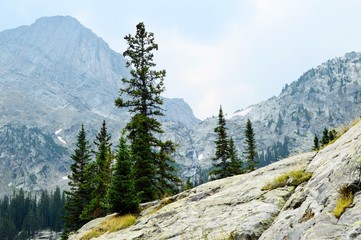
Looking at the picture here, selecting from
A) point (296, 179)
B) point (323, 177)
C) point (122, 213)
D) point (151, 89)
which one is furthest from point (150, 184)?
point (323, 177)

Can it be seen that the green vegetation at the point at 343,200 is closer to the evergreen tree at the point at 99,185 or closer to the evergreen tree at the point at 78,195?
the evergreen tree at the point at 99,185

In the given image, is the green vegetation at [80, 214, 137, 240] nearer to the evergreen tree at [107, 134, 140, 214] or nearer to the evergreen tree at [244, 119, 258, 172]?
the evergreen tree at [107, 134, 140, 214]

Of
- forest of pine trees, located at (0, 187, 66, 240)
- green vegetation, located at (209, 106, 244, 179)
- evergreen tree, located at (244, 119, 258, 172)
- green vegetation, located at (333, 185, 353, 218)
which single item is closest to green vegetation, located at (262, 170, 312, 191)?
green vegetation, located at (333, 185, 353, 218)

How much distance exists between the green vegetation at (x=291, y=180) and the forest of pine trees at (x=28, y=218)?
15179 centimetres

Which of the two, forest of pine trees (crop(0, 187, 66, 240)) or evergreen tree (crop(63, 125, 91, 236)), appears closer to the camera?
evergreen tree (crop(63, 125, 91, 236))

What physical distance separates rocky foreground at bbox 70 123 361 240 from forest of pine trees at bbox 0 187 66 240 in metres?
149

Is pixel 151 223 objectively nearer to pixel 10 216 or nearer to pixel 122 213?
pixel 122 213

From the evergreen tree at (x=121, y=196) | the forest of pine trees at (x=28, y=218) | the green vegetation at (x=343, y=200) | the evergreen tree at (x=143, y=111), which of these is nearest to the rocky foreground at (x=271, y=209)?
the green vegetation at (x=343, y=200)

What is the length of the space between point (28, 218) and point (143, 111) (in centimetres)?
14630

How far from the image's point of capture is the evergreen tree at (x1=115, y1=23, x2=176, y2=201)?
30.1 m

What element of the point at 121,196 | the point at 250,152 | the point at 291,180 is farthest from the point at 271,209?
the point at 250,152

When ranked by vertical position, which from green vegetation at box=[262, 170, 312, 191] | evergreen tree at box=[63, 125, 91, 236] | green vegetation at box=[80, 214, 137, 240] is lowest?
green vegetation at box=[80, 214, 137, 240]

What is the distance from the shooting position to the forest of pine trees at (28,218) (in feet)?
483

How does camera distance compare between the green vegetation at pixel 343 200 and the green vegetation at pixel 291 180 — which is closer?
the green vegetation at pixel 343 200
